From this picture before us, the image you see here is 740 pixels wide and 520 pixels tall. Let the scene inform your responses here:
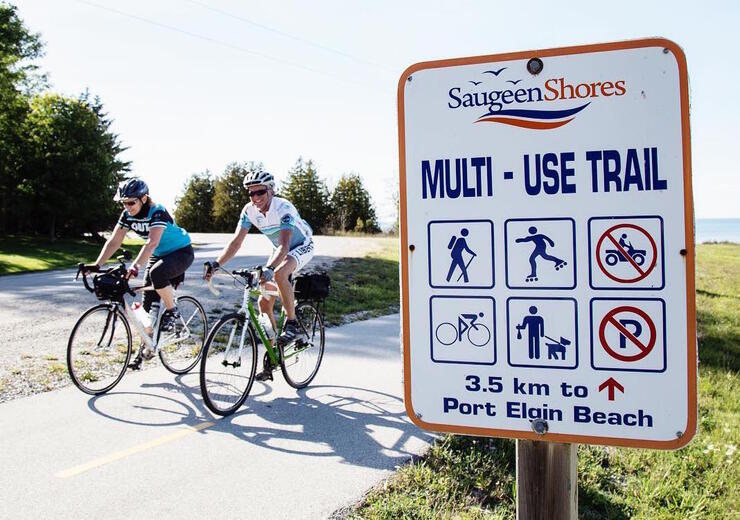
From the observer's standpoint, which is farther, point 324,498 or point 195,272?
point 195,272

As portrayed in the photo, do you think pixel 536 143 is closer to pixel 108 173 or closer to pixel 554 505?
pixel 554 505

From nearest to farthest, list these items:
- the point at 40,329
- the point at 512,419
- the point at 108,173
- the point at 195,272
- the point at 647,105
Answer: the point at 647,105 → the point at 512,419 → the point at 40,329 → the point at 195,272 → the point at 108,173

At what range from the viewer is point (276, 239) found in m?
6.04

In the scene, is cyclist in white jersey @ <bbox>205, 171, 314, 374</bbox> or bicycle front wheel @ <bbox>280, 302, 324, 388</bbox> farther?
bicycle front wheel @ <bbox>280, 302, 324, 388</bbox>

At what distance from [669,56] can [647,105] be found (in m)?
0.12

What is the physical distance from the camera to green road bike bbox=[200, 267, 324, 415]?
528cm

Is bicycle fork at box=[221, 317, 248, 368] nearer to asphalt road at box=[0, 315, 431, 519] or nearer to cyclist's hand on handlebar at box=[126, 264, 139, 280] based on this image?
asphalt road at box=[0, 315, 431, 519]

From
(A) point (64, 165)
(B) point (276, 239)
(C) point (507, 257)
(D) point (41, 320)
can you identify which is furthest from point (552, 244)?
(A) point (64, 165)

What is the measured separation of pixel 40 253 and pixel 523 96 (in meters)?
27.5

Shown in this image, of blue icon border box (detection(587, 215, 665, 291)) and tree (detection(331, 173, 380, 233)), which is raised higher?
tree (detection(331, 173, 380, 233))

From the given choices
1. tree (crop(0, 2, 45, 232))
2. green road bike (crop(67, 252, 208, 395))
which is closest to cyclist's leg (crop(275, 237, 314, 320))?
green road bike (crop(67, 252, 208, 395))

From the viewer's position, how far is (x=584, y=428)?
1518 millimetres

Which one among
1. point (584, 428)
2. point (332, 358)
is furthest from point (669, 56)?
point (332, 358)

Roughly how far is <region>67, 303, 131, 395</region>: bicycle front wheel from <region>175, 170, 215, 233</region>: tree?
7173 cm
